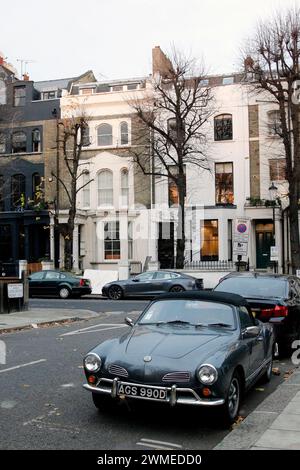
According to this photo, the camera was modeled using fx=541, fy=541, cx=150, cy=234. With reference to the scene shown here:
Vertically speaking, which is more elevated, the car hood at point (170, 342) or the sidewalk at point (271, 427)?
the car hood at point (170, 342)

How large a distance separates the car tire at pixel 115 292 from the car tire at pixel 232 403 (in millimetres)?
18991

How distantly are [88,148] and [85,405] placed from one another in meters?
31.7

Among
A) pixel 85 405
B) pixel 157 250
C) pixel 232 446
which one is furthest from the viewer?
pixel 157 250

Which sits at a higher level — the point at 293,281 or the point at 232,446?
the point at 293,281

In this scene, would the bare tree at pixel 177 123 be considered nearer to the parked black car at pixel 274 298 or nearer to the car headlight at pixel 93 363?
the parked black car at pixel 274 298

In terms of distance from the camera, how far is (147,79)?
3669cm

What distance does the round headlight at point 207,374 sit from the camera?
560cm

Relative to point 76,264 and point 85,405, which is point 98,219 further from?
point 85,405

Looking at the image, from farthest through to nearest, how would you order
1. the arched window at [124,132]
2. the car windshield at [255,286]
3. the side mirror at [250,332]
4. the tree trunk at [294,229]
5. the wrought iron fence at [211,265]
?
the arched window at [124,132]
the wrought iron fence at [211,265]
the tree trunk at [294,229]
the car windshield at [255,286]
the side mirror at [250,332]

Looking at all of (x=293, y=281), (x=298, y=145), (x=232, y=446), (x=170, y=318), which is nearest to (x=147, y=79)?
(x=298, y=145)

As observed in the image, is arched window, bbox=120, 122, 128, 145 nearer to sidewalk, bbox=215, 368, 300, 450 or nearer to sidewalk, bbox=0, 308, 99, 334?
sidewalk, bbox=0, 308, 99, 334

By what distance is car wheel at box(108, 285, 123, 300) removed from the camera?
25.2 meters

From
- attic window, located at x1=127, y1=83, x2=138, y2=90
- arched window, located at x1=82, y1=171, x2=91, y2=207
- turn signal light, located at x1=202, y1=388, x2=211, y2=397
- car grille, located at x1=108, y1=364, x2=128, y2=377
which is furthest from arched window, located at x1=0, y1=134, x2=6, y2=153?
turn signal light, located at x1=202, y1=388, x2=211, y2=397

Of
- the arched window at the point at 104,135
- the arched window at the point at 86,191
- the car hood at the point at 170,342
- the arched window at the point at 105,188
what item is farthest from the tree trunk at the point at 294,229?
the car hood at the point at 170,342
